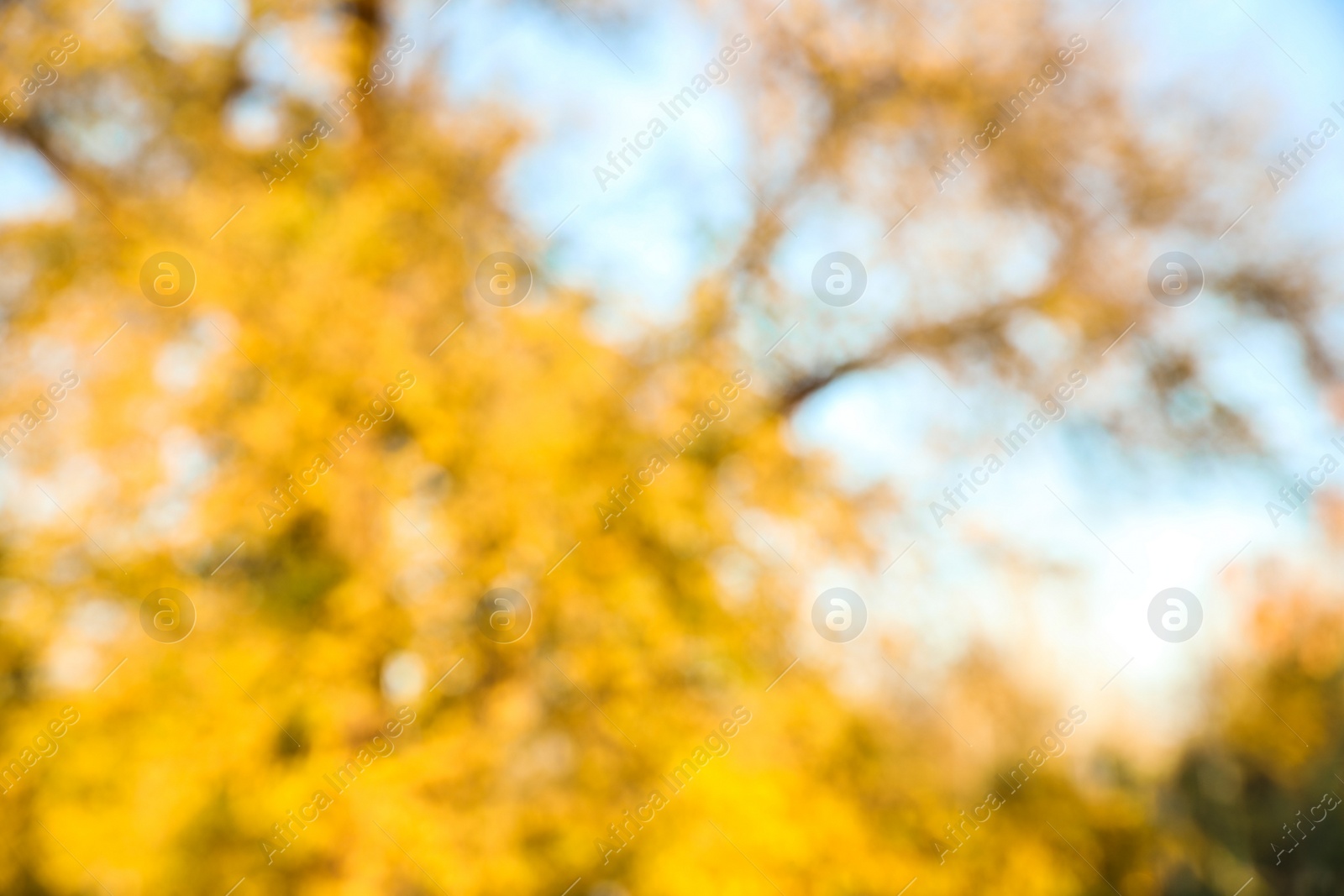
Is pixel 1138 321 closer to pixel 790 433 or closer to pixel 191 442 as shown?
pixel 790 433

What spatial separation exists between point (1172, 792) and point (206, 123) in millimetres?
9076

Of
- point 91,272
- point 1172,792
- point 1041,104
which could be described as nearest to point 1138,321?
point 1041,104

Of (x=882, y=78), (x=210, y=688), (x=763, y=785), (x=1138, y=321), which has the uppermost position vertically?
(x=882, y=78)

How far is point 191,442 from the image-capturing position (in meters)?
3.97
